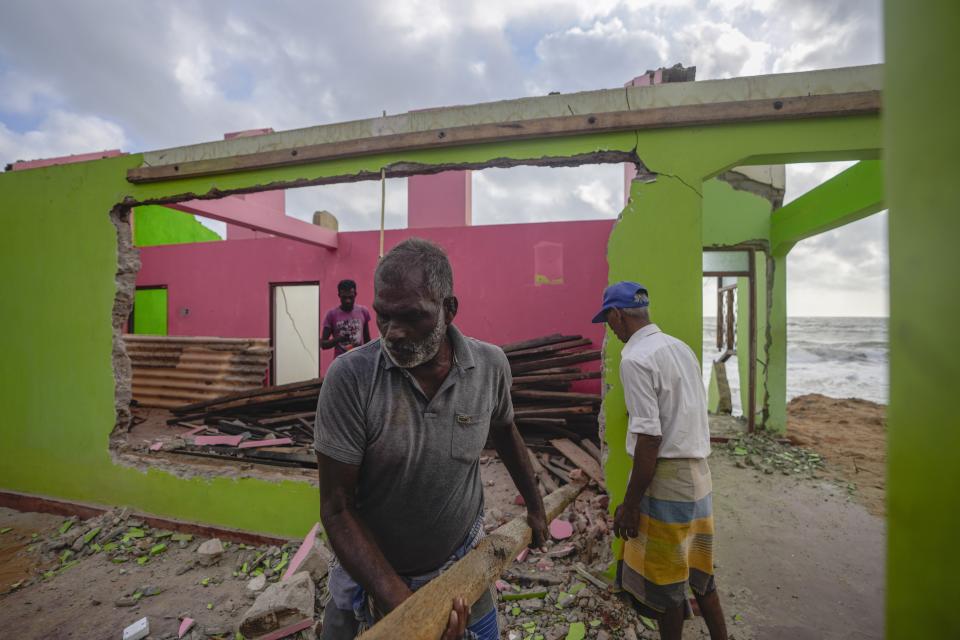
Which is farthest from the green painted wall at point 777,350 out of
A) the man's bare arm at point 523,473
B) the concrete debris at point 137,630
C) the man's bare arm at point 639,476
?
the concrete debris at point 137,630

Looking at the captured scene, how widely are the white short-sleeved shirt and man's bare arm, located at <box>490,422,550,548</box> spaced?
655 millimetres

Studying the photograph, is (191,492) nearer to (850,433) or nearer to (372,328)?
(372,328)

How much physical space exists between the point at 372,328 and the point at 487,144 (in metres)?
5.43

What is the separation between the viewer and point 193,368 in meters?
7.55

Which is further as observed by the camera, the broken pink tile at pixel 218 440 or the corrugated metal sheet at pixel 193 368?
the corrugated metal sheet at pixel 193 368

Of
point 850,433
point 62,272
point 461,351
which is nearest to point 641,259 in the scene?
point 461,351

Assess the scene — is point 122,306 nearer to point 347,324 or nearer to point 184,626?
point 347,324

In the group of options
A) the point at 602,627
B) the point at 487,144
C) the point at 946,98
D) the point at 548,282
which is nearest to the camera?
the point at 946,98

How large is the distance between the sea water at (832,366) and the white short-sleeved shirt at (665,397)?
5995mm

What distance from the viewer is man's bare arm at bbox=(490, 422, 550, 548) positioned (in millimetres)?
1986

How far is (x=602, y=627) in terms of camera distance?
9.05ft

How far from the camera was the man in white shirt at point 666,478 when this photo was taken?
2291 millimetres

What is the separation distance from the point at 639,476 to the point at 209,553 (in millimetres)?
3722

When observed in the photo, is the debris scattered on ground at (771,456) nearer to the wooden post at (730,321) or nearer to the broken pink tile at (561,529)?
the wooden post at (730,321)
